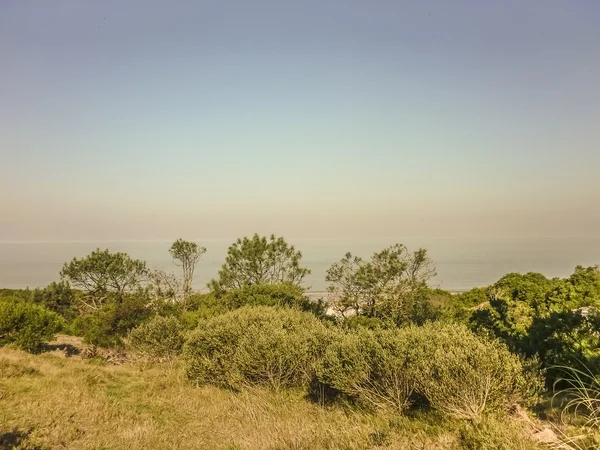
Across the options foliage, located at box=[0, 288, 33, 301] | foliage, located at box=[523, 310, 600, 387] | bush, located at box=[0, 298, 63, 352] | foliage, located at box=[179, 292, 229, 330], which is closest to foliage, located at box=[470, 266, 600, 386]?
foliage, located at box=[523, 310, 600, 387]

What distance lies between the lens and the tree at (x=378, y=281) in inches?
1286

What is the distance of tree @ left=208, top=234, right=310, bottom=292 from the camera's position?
3816 cm

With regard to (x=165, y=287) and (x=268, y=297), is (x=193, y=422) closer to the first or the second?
(x=268, y=297)

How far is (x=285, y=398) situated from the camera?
11.8 meters

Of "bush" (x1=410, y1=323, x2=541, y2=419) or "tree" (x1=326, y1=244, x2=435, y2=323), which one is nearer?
"bush" (x1=410, y1=323, x2=541, y2=419)

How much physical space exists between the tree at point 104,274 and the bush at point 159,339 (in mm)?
24731

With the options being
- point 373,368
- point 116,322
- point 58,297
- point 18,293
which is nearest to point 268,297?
point 116,322

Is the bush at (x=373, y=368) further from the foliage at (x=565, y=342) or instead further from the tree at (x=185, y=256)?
the tree at (x=185, y=256)

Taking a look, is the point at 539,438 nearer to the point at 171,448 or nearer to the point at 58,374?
the point at 171,448

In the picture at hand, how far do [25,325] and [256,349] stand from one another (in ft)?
60.3

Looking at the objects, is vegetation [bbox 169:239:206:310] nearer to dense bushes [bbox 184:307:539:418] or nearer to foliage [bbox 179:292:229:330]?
foliage [bbox 179:292:229:330]

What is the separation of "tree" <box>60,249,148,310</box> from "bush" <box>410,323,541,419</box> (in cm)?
4302

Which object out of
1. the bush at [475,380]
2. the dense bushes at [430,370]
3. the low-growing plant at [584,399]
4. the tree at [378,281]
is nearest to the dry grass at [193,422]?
the bush at [475,380]

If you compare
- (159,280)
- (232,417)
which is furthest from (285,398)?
(159,280)
